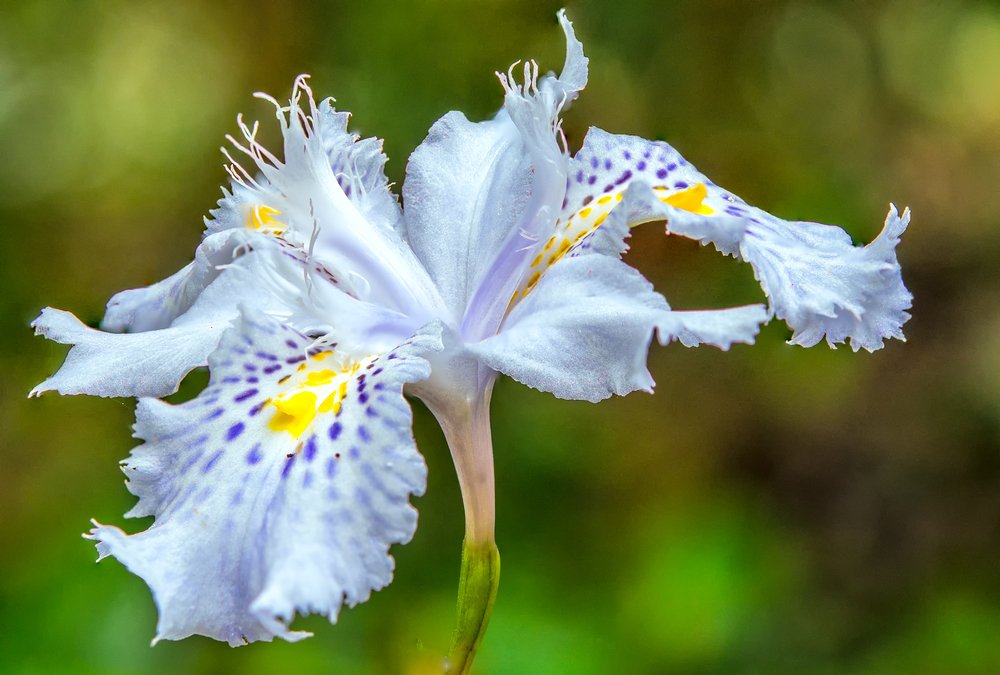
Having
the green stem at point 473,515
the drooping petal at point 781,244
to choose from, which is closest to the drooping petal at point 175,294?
the green stem at point 473,515

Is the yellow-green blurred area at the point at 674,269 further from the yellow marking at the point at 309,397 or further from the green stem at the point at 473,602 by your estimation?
the yellow marking at the point at 309,397

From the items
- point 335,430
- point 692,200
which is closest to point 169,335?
point 335,430

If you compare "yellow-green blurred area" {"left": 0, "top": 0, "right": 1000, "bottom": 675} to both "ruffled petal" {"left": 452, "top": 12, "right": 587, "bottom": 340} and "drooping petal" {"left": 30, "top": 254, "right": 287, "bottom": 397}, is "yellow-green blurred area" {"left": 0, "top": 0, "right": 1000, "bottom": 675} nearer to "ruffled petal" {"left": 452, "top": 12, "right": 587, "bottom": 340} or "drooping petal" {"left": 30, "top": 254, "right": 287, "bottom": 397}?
"drooping petal" {"left": 30, "top": 254, "right": 287, "bottom": 397}

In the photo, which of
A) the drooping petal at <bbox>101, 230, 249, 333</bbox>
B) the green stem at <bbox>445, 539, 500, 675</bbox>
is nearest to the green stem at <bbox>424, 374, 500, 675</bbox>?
the green stem at <bbox>445, 539, 500, 675</bbox>

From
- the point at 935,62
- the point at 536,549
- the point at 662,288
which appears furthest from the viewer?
the point at 935,62

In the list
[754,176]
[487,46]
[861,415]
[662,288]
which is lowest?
[861,415]

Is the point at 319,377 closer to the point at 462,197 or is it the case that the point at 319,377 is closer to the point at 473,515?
the point at 473,515

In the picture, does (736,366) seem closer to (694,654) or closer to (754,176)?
(754,176)

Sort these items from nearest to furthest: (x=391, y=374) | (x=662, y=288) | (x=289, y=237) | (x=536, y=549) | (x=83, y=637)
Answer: (x=391, y=374) < (x=289, y=237) < (x=83, y=637) < (x=536, y=549) < (x=662, y=288)

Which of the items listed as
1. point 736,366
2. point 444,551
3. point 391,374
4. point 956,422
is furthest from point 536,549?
point 391,374
